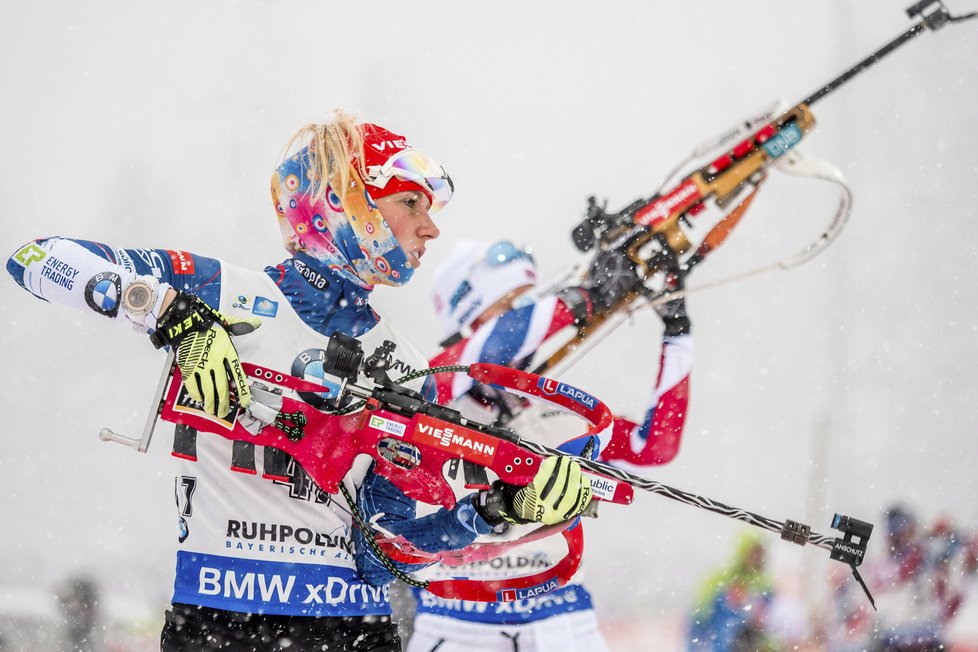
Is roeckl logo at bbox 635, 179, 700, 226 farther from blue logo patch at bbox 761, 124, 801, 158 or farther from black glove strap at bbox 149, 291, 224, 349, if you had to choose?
black glove strap at bbox 149, 291, 224, 349

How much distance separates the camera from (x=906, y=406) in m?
17.2

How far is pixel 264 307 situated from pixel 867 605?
7936 mm

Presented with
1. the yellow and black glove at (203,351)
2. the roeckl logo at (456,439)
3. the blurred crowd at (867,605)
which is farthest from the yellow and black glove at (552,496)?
the blurred crowd at (867,605)

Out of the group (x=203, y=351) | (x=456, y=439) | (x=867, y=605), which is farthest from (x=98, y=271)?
(x=867, y=605)

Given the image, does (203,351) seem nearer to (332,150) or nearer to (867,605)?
(332,150)

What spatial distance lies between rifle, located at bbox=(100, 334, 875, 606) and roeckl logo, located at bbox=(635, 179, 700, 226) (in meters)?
2.07

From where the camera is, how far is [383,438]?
2598 mm

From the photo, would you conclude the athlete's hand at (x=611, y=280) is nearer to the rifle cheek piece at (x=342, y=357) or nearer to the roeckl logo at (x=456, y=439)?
the roeckl logo at (x=456, y=439)

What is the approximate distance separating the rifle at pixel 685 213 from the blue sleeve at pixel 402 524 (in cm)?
176

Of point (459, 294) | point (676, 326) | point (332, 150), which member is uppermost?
point (459, 294)

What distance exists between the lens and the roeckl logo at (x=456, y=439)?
2586mm

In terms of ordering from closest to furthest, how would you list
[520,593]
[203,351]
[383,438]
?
[203,351], [383,438], [520,593]

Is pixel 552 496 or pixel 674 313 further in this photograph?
pixel 674 313

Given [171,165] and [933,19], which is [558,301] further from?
[171,165]
